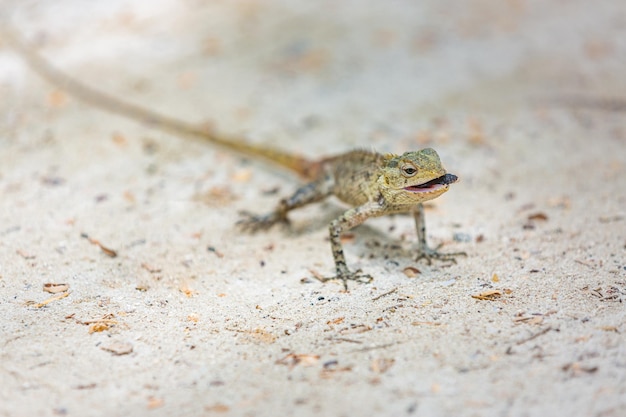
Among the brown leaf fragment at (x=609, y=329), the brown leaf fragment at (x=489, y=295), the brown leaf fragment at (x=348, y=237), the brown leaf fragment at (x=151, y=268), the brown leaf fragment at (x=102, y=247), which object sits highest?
the brown leaf fragment at (x=102, y=247)

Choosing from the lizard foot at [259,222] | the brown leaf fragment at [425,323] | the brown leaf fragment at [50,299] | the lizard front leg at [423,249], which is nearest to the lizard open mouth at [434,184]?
the lizard front leg at [423,249]

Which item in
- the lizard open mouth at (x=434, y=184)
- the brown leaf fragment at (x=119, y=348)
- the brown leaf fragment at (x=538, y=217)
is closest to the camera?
the brown leaf fragment at (x=119, y=348)

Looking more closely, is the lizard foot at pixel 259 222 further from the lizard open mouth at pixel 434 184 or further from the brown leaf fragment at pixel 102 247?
the lizard open mouth at pixel 434 184

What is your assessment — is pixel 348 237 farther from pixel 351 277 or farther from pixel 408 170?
pixel 408 170

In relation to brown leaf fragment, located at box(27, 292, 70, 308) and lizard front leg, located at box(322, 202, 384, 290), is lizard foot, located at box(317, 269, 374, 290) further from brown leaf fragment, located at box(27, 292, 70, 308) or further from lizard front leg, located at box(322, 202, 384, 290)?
brown leaf fragment, located at box(27, 292, 70, 308)

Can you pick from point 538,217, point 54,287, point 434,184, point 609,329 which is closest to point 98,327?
point 54,287
